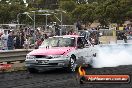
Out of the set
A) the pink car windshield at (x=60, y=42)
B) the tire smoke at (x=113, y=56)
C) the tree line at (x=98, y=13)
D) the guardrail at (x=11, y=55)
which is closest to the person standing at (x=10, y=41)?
the guardrail at (x=11, y=55)

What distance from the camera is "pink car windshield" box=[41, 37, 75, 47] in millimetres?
17906

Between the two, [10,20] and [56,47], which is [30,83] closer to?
[56,47]

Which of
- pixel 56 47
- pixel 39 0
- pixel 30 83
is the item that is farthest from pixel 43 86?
pixel 39 0

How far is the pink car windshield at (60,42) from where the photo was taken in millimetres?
17906

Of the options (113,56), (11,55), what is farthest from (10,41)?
(113,56)

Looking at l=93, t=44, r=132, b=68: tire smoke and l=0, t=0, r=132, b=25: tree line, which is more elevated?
l=0, t=0, r=132, b=25: tree line

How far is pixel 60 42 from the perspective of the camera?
59.2ft

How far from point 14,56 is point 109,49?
6824 millimetres

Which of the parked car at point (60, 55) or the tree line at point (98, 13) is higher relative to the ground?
the tree line at point (98, 13)

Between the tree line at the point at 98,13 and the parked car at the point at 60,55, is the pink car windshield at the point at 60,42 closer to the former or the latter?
the parked car at the point at 60,55

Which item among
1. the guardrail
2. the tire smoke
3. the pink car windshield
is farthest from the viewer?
the tire smoke

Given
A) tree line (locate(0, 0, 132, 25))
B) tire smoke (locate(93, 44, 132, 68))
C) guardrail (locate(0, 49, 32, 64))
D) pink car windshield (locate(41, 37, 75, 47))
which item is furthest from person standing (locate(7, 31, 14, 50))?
tree line (locate(0, 0, 132, 25))

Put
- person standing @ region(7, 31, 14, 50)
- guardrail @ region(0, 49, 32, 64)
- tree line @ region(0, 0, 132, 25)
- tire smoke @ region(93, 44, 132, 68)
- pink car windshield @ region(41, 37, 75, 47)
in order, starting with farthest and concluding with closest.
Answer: tree line @ region(0, 0, 132, 25) < person standing @ region(7, 31, 14, 50) < tire smoke @ region(93, 44, 132, 68) < guardrail @ region(0, 49, 32, 64) < pink car windshield @ region(41, 37, 75, 47)

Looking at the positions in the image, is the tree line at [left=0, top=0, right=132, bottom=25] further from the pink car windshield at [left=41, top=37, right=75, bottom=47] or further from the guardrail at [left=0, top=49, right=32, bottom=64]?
the pink car windshield at [left=41, top=37, right=75, bottom=47]
